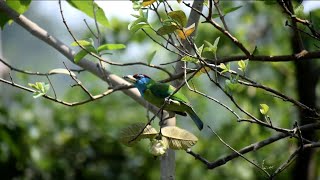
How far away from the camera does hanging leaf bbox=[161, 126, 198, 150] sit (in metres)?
1.35

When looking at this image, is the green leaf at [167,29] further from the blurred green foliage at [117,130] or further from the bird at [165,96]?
the blurred green foliage at [117,130]

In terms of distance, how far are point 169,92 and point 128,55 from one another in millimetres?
2351

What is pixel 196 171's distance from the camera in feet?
11.0

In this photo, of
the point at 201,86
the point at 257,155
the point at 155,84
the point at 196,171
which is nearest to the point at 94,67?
the point at 155,84

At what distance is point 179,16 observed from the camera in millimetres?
1271

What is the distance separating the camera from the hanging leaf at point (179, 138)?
4.42 feet

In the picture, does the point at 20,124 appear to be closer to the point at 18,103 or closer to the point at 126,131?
the point at 18,103

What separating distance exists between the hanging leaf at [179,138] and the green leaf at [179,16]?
23cm

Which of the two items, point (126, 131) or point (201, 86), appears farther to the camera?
point (201, 86)

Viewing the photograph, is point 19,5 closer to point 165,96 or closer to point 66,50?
point 66,50

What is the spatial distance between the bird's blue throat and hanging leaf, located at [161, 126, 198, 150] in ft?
0.55

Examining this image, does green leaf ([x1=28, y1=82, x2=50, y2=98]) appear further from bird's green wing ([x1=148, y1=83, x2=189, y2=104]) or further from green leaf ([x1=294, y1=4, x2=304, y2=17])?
green leaf ([x1=294, y1=4, x2=304, y2=17])

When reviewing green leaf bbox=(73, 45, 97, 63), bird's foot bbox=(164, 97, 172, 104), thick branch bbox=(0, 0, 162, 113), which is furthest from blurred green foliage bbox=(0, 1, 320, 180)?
bird's foot bbox=(164, 97, 172, 104)

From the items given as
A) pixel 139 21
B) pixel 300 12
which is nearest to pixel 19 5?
pixel 139 21
